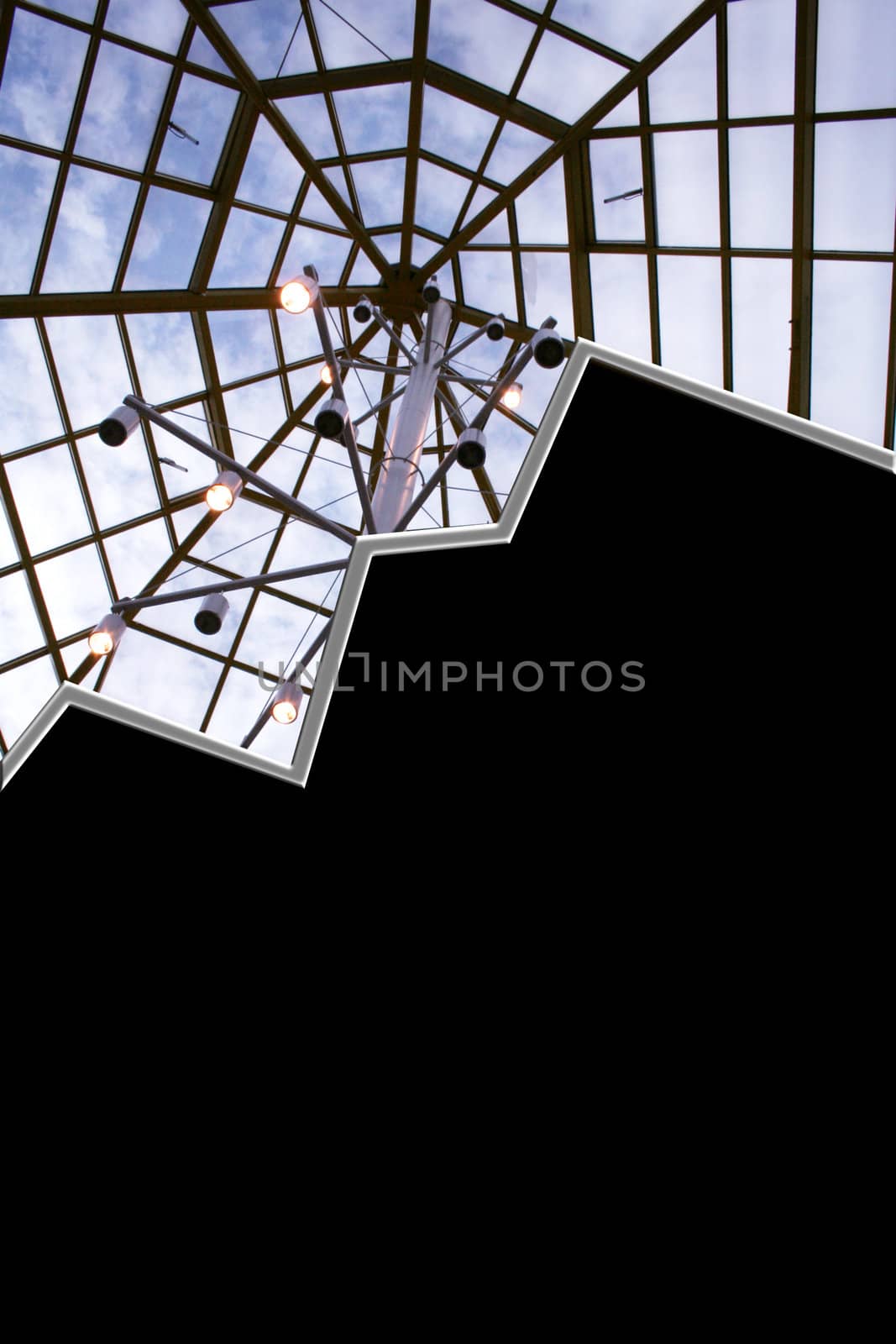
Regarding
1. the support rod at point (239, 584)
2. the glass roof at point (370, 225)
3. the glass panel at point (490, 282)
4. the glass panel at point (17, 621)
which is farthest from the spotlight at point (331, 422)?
the glass panel at point (17, 621)

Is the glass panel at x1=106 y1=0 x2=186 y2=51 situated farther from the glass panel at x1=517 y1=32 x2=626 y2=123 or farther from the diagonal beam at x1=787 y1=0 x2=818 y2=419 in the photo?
the diagonal beam at x1=787 y1=0 x2=818 y2=419

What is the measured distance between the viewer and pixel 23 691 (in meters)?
20.5

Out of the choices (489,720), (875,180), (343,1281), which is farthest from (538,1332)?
(875,180)

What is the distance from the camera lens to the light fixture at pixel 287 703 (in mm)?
12977

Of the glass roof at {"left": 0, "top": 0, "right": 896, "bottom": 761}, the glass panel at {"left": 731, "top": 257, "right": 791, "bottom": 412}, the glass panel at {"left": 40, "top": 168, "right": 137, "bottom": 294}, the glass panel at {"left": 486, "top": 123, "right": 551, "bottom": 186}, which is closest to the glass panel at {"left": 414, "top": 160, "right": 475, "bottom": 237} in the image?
the glass roof at {"left": 0, "top": 0, "right": 896, "bottom": 761}

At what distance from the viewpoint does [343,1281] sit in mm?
5773

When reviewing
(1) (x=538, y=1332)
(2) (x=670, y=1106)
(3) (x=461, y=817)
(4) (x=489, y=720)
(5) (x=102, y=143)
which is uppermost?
(5) (x=102, y=143)

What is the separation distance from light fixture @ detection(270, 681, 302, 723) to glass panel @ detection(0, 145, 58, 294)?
9.71 metres

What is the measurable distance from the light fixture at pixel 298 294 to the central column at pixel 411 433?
2.30 meters

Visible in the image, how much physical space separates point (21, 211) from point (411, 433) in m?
9.83

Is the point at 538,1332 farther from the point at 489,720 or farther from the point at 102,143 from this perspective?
the point at 102,143

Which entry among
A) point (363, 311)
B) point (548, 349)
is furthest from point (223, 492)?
point (363, 311)

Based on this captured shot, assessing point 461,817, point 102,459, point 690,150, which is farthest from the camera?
point 102,459

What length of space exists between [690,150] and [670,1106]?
15501 millimetres
